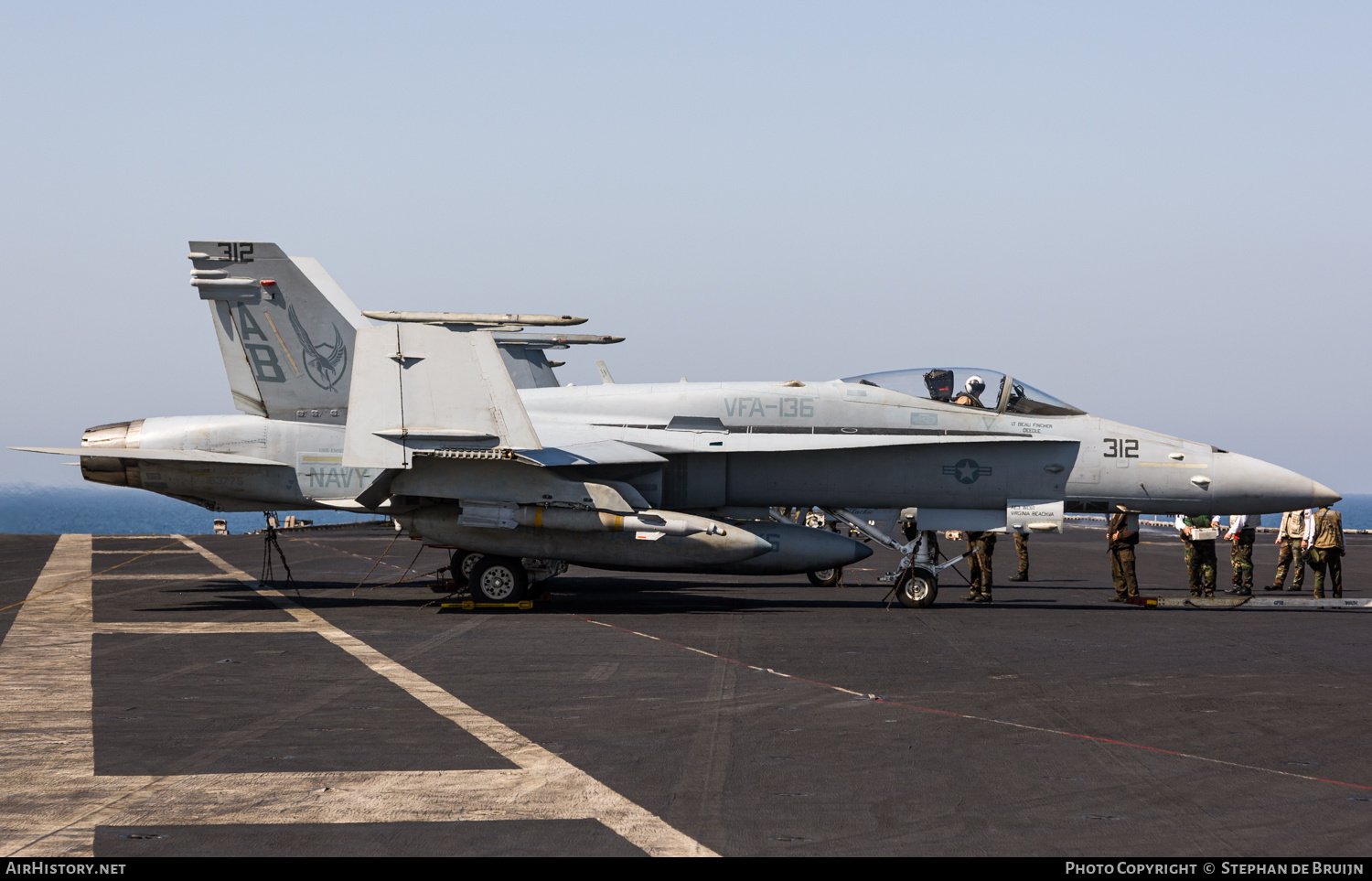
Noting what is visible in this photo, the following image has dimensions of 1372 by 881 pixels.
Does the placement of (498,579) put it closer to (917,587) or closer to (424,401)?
(424,401)

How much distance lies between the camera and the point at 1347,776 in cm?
645

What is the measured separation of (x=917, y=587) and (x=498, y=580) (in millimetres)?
5810

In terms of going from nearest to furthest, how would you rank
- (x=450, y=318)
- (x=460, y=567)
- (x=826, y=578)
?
(x=450, y=318)
(x=460, y=567)
(x=826, y=578)

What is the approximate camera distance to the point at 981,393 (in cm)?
1584

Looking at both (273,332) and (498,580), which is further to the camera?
(273,332)

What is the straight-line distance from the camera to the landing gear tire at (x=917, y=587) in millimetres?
15828

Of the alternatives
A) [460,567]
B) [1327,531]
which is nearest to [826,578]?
[460,567]

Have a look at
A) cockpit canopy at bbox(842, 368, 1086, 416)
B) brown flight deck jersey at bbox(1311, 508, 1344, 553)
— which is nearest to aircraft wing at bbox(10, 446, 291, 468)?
cockpit canopy at bbox(842, 368, 1086, 416)

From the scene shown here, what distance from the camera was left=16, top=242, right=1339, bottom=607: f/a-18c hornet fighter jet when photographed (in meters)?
14.9

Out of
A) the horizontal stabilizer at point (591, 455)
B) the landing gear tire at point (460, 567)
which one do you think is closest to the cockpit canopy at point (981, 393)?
the horizontal stabilizer at point (591, 455)

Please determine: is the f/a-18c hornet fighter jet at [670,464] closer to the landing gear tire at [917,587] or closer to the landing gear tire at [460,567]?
the landing gear tire at [917,587]

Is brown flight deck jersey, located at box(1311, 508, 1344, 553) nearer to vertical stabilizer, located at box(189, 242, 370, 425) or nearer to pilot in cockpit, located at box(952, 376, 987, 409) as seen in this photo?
pilot in cockpit, located at box(952, 376, 987, 409)

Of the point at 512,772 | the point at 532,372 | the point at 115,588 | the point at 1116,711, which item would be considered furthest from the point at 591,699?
the point at 532,372
